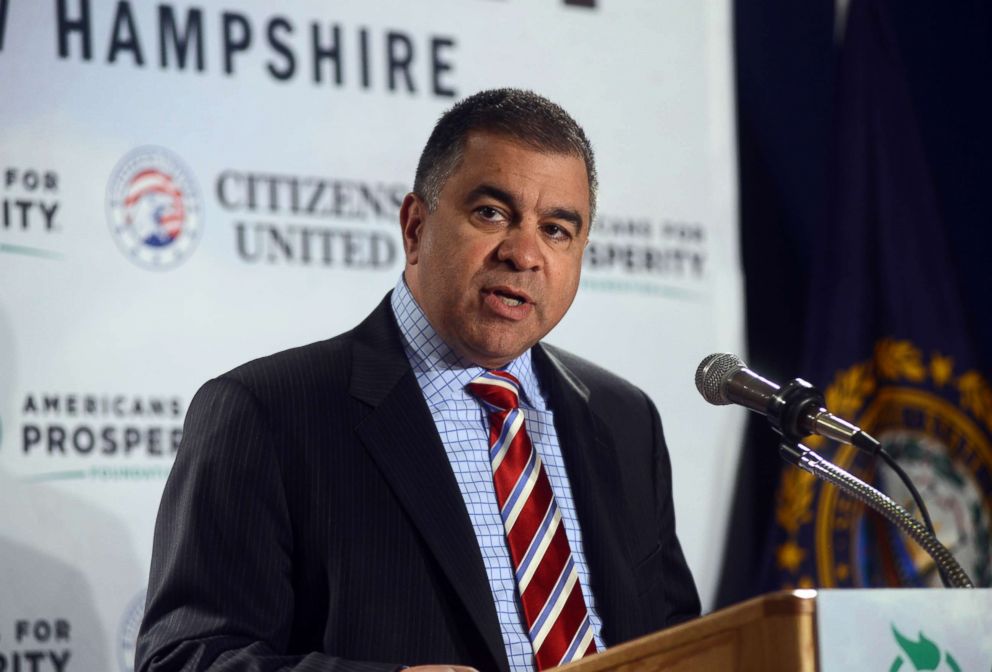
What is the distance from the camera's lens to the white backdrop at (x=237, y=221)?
3232 mm

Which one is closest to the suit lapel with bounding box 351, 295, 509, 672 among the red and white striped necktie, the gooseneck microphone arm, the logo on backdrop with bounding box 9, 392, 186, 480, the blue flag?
the red and white striped necktie

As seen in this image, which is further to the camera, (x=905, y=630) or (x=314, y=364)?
(x=314, y=364)

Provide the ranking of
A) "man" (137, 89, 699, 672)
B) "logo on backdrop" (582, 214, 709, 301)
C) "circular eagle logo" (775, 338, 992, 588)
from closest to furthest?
"man" (137, 89, 699, 672)
"logo on backdrop" (582, 214, 709, 301)
"circular eagle logo" (775, 338, 992, 588)

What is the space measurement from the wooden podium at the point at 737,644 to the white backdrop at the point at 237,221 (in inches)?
77.6

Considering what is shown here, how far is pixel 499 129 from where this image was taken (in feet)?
8.32

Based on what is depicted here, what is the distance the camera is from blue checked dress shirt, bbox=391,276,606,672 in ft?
7.79

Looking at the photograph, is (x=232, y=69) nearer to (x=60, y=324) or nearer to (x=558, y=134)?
(x=60, y=324)

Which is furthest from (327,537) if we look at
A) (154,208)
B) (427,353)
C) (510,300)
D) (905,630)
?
(154,208)

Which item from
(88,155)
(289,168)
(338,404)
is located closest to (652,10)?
(289,168)

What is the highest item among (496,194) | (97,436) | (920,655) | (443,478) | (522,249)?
(496,194)

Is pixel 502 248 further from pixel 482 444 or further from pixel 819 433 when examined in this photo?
pixel 819 433

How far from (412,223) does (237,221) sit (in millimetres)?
1002

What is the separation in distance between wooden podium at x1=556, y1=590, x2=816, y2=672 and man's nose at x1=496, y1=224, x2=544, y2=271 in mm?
1008

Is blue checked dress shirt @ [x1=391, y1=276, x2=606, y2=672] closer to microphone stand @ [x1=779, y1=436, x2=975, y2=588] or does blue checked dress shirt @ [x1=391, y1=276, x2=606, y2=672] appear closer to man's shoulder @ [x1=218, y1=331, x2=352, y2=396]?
man's shoulder @ [x1=218, y1=331, x2=352, y2=396]
